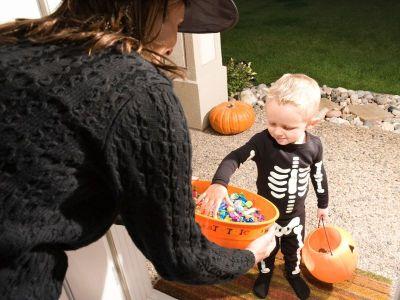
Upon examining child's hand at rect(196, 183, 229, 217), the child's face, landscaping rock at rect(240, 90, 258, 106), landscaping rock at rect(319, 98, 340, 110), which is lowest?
landscaping rock at rect(319, 98, 340, 110)

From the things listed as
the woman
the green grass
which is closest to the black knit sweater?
the woman

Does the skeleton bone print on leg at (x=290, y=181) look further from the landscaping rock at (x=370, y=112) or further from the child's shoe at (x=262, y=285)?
the landscaping rock at (x=370, y=112)

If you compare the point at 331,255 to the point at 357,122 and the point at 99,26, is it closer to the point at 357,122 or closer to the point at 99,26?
the point at 99,26

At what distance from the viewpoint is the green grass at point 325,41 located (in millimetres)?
6383

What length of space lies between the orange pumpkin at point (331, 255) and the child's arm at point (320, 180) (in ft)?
0.50

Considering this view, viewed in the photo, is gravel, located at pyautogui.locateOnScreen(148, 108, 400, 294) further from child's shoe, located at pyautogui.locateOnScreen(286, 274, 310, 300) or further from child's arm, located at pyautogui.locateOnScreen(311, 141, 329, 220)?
child's arm, located at pyautogui.locateOnScreen(311, 141, 329, 220)

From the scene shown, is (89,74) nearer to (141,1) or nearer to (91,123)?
(91,123)

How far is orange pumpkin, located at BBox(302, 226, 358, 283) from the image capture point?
7.97ft

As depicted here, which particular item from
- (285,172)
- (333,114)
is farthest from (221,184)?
(333,114)

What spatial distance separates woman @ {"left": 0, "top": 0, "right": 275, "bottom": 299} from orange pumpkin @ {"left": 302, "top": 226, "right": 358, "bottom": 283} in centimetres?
163

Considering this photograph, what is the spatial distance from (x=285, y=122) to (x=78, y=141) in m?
1.43

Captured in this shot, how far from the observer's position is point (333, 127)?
4891 mm

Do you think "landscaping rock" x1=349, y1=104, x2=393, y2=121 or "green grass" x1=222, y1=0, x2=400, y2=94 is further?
"green grass" x1=222, y1=0, x2=400, y2=94

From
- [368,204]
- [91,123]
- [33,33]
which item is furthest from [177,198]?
[368,204]
